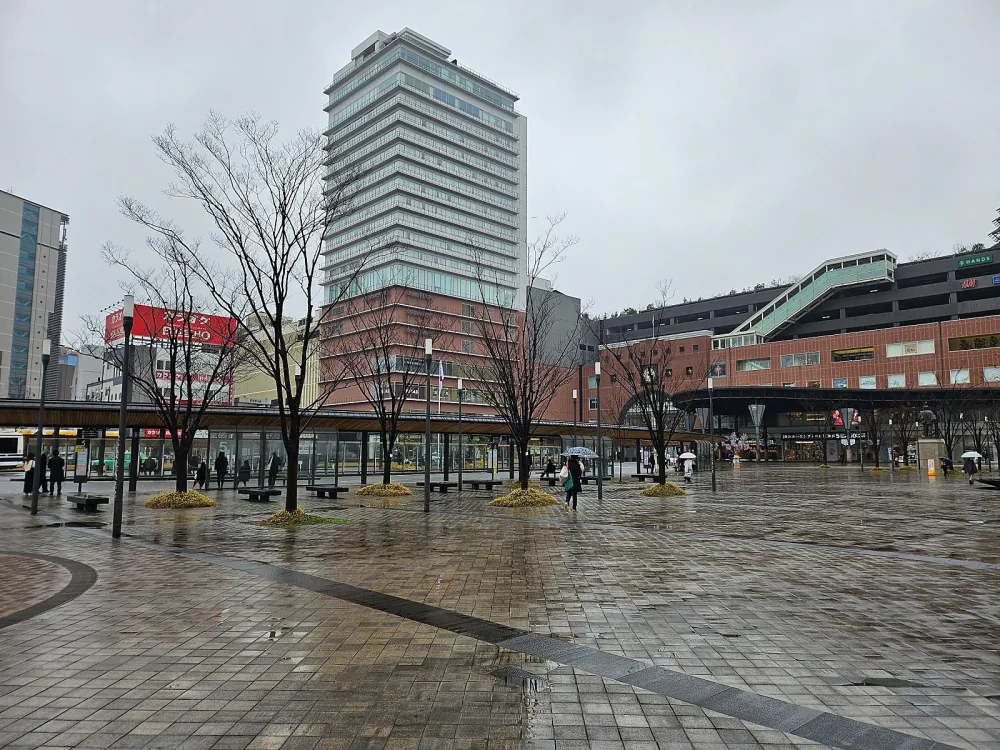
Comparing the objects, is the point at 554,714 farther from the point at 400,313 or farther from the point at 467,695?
the point at 400,313

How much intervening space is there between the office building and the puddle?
86.5 m

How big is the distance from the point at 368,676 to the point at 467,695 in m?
0.86

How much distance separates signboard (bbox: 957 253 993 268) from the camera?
7656 cm

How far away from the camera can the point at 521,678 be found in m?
4.89

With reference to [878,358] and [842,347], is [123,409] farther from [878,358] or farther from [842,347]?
[842,347]

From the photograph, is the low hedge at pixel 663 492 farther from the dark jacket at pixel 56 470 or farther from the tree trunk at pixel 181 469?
the dark jacket at pixel 56 470

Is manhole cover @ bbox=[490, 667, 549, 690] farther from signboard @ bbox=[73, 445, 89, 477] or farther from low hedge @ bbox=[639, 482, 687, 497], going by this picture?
signboard @ bbox=[73, 445, 89, 477]

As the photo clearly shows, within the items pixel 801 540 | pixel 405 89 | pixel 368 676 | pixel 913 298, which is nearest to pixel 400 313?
pixel 405 89

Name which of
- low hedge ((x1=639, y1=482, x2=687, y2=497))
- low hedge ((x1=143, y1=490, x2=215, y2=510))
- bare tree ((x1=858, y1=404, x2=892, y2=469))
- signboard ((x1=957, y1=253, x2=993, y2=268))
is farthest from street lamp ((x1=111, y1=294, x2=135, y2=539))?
signboard ((x1=957, y1=253, x2=993, y2=268))

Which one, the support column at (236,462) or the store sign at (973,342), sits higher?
the store sign at (973,342)

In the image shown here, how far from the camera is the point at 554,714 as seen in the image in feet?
13.8

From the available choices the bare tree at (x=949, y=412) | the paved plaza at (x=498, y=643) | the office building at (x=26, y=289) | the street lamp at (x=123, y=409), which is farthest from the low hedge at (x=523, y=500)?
the office building at (x=26, y=289)

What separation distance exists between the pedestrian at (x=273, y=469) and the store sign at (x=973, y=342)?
7394cm

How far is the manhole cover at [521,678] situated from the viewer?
4734mm
